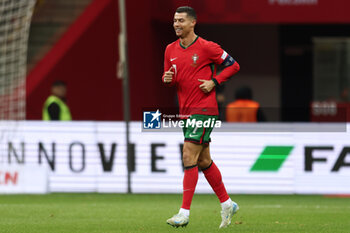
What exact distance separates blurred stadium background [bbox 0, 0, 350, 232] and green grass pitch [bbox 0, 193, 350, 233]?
0.12 meters

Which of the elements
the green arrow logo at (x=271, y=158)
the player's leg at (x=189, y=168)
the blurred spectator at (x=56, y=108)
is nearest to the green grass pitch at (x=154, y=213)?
the player's leg at (x=189, y=168)

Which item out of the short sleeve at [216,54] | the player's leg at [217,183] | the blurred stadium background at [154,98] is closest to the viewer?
the short sleeve at [216,54]

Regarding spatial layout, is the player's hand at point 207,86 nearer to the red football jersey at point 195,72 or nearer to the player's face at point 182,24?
the red football jersey at point 195,72

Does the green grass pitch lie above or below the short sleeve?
below

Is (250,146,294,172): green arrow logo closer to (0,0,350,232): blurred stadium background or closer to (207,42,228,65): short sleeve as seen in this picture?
(0,0,350,232): blurred stadium background

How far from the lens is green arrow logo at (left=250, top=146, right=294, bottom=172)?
47.1ft

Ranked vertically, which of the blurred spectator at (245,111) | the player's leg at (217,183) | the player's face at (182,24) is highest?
the player's face at (182,24)

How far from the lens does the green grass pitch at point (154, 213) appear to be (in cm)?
898

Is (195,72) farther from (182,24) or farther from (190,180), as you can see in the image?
(190,180)

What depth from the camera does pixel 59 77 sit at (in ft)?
62.6

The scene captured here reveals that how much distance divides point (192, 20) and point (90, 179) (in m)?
6.29

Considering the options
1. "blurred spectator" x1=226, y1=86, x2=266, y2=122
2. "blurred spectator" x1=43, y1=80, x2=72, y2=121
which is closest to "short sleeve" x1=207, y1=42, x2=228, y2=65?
"blurred spectator" x1=226, y1=86, x2=266, y2=122

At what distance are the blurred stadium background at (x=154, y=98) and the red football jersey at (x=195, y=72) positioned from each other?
1290 mm

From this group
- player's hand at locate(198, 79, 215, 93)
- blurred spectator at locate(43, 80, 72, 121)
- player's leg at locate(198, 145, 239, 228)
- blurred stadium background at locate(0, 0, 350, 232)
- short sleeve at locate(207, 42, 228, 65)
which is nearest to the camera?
player's hand at locate(198, 79, 215, 93)
